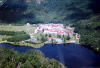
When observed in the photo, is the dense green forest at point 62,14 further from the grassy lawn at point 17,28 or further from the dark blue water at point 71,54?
the dark blue water at point 71,54

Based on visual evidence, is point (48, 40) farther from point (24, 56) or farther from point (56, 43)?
point (24, 56)

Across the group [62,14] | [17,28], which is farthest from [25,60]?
[62,14]

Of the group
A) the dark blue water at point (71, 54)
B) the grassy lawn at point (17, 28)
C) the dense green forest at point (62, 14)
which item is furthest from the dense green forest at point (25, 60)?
the dense green forest at point (62, 14)

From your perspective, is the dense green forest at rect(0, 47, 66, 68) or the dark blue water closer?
the dense green forest at rect(0, 47, 66, 68)

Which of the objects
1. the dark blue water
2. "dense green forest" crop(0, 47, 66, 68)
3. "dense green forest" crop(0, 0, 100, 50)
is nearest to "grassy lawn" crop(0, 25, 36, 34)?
"dense green forest" crop(0, 0, 100, 50)

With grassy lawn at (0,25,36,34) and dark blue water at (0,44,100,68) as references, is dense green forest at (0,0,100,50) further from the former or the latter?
dark blue water at (0,44,100,68)

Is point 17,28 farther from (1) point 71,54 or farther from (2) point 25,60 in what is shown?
(1) point 71,54
